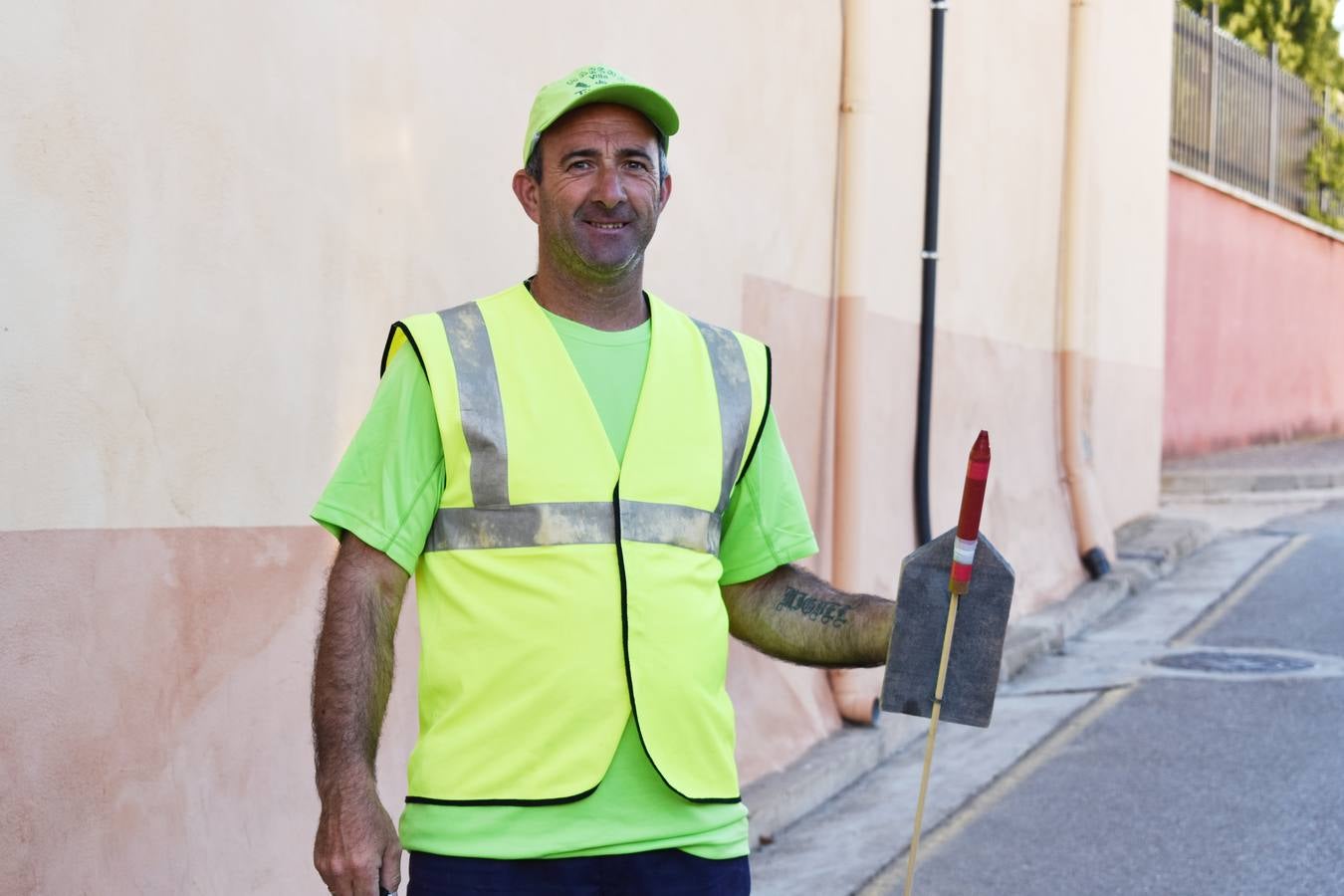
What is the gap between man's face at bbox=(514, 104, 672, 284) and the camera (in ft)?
9.27

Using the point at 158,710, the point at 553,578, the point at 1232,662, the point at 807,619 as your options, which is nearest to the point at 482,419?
the point at 553,578

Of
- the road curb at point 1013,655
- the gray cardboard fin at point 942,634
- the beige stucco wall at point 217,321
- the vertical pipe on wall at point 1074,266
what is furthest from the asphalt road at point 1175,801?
the gray cardboard fin at point 942,634

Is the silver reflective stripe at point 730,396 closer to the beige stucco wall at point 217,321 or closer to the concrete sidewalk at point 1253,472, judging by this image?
the beige stucco wall at point 217,321

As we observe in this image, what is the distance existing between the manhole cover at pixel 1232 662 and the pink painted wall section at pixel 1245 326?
831 cm

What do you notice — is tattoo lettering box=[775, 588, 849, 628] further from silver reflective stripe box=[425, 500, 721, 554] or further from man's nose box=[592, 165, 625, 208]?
man's nose box=[592, 165, 625, 208]

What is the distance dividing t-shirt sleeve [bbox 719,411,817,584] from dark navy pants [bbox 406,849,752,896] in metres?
0.56

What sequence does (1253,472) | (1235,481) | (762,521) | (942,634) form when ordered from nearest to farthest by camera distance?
(942,634), (762,521), (1235,481), (1253,472)

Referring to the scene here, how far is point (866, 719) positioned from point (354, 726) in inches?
197

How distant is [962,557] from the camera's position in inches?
107

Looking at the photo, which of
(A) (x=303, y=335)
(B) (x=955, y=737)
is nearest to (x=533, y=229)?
(A) (x=303, y=335)

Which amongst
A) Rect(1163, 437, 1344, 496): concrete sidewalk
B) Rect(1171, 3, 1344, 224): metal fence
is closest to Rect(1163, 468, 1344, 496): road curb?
Rect(1163, 437, 1344, 496): concrete sidewalk

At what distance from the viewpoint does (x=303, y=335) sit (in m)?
4.35

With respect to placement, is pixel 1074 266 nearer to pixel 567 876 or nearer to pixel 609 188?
pixel 609 188

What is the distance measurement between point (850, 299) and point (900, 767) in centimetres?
197
